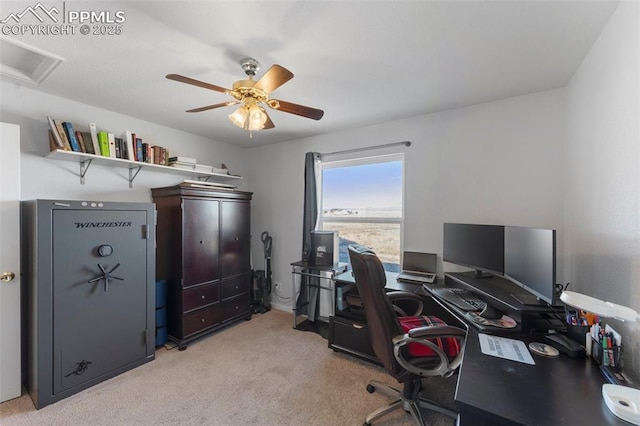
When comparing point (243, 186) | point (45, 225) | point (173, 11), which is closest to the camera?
point (173, 11)

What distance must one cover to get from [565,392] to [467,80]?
6.64ft

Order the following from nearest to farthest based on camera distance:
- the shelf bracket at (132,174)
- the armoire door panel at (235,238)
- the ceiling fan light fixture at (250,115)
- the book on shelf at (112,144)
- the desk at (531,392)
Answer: the desk at (531,392)
the ceiling fan light fixture at (250,115)
the book on shelf at (112,144)
the shelf bracket at (132,174)
the armoire door panel at (235,238)

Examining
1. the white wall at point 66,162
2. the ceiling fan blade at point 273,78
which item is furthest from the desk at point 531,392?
the white wall at point 66,162

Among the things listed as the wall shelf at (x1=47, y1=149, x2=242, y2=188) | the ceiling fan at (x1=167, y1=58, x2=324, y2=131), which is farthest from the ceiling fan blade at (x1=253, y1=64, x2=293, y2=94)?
the wall shelf at (x1=47, y1=149, x2=242, y2=188)

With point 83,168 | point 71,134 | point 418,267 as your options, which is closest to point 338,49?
point 418,267

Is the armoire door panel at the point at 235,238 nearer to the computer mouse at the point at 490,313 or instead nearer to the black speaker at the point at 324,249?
the black speaker at the point at 324,249

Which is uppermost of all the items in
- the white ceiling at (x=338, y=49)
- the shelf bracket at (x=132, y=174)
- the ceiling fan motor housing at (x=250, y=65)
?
the white ceiling at (x=338, y=49)

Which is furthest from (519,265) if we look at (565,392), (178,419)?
(178,419)

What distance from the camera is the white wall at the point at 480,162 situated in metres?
2.14

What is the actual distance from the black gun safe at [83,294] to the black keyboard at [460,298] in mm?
2642

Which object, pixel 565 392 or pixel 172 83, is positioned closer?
pixel 565 392

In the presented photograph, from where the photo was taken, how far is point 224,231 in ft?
10.2

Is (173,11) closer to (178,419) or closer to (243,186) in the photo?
(178,419)

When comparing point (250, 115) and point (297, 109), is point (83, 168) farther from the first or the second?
point (297, 109)
